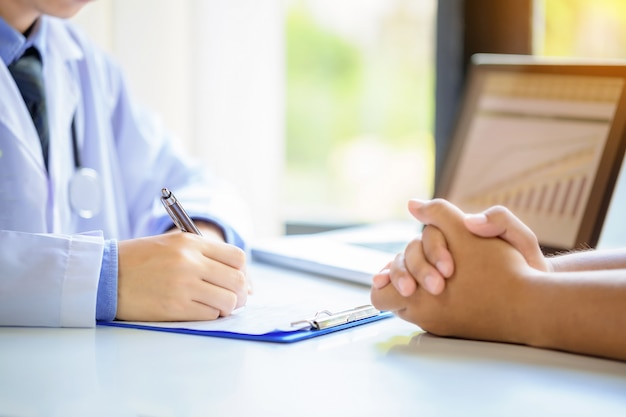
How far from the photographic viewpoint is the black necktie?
1177mm

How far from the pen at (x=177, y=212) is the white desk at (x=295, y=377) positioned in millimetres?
151

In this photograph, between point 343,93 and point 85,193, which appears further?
point 343,93

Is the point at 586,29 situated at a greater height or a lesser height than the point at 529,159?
greater

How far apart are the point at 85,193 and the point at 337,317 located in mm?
538

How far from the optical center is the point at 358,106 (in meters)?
2.93

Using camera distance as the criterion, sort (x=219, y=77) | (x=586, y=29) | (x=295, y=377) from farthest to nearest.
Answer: (x=586, y=29)
(x=219, y=77)
(x=295, y=377)

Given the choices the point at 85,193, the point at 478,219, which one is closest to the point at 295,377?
the point at 478,219

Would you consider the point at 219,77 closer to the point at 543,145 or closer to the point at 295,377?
the point at 543,145

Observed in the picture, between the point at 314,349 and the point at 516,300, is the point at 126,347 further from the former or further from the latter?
the point at 516,300

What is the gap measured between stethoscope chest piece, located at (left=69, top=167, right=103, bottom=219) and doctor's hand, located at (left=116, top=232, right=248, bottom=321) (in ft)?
1.15

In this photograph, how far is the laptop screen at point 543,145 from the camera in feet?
3.95

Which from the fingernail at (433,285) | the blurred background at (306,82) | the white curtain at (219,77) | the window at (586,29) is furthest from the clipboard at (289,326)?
the window at (586,29)

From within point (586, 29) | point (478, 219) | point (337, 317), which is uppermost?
point (586, 29)

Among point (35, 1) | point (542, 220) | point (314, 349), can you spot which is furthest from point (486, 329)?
point (35, 1)
